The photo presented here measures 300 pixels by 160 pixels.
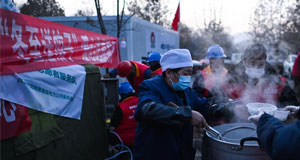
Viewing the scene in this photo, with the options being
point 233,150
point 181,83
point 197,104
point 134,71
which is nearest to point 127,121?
point 134,71

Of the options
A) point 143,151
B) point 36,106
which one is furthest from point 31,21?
point 143,151

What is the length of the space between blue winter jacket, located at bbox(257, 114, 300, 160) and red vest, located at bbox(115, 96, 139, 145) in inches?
105

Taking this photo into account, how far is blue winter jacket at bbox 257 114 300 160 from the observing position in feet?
3.72

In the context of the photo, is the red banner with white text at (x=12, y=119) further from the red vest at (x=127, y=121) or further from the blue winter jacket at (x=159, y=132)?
the red vest at (x=127, y=121)

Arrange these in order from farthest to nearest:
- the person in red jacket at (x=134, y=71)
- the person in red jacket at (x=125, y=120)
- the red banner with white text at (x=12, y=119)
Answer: the person in red jacket at (x=134, y=71) → the person in red jacket at (x=125, y=120) → the red banner with white text at (x=12, y=119)

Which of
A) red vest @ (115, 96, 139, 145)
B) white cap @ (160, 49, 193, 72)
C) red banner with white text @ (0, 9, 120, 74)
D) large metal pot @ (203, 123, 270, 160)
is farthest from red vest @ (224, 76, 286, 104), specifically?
red banner with white text @ (0, 9, 120, 74)

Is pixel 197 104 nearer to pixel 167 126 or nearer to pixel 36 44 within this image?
pixel 167 126

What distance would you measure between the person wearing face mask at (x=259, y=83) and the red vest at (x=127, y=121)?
1.68 metres

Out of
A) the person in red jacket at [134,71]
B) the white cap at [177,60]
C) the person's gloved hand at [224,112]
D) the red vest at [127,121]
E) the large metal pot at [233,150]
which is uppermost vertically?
the white cap at [177,60]

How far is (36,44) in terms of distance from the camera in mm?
2420

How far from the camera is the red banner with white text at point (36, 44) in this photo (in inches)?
78.4

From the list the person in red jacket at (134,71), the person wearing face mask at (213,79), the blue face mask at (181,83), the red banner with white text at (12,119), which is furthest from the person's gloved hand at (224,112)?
the person in red jacket at (134,71)

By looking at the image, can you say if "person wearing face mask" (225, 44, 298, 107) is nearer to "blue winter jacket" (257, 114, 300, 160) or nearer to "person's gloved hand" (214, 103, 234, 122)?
"person's gloved hand" (214, 103, 234, 122)

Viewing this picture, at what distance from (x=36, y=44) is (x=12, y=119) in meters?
0.90
